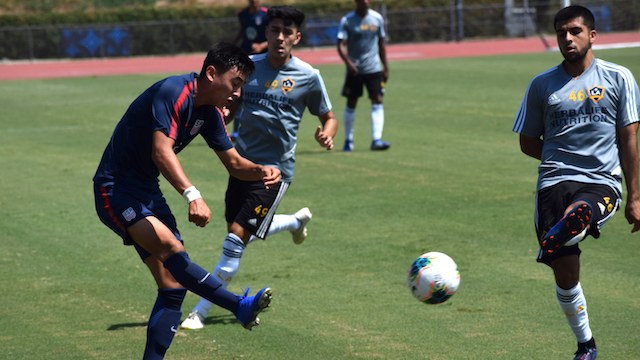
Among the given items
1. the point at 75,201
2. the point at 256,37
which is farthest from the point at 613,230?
the point at 256,37

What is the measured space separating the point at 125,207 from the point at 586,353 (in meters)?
3.05

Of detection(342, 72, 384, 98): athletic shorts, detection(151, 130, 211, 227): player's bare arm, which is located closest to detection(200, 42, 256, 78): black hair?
detection(151, 130, 211, 227): player's bare arm

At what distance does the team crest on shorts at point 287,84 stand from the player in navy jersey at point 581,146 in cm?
224

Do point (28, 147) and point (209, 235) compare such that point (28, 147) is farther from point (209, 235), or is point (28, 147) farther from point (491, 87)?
point (491, 87)

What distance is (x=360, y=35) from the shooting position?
45.0 ft

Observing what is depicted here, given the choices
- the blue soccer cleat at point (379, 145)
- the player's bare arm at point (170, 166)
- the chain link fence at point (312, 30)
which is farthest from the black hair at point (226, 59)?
the chain link fence at point (312, 30)

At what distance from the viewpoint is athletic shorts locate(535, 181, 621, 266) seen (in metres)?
4.75

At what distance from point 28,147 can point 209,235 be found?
280 inches

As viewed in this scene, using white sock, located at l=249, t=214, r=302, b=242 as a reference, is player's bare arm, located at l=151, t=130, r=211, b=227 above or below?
above

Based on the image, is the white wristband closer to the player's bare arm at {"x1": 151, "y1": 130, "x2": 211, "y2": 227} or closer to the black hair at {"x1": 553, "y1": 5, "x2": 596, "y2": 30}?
the player's bare arm at {"x1": 151, "y1": 130, "x2": 211, "y2": 227}

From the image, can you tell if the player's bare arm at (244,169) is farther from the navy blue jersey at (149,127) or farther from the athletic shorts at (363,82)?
the athletic shorts at (363,82)

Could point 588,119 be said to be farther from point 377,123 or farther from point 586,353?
point 377,123

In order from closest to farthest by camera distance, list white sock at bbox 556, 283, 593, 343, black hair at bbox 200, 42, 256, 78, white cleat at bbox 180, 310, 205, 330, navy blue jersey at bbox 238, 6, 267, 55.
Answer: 1. black hair at bbox 200, 42, 256, 78
2. white sock at bbox 556, 283, 593, 343
3. white cleat at bbox 180, 310, 205, 330
4. navy blue jersey at bbox 238, 6, 267, 55

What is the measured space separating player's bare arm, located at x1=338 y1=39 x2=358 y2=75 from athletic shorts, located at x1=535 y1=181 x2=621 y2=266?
28.6 ft
